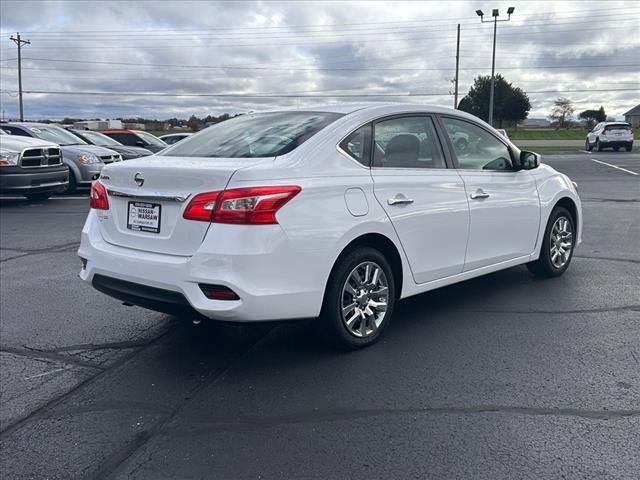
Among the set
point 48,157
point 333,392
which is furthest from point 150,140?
point 333,392

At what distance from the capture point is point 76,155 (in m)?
14.2

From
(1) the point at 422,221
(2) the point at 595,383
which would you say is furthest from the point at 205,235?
(2) the point at 595,383

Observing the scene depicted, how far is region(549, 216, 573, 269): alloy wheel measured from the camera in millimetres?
6250

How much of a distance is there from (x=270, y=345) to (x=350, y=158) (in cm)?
146

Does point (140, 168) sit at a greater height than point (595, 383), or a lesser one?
greater

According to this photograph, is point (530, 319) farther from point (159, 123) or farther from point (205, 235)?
point (159, 123)

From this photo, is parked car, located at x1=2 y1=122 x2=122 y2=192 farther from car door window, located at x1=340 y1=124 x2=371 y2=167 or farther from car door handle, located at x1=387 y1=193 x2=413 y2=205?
car door handle, located at x1=387 y1=193 x2=413 y2=205

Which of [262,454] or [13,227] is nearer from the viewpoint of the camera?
[262,454]

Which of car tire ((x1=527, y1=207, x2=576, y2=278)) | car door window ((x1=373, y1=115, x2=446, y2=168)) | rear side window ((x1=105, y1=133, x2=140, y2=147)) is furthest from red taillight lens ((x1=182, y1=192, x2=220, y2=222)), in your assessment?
rear side window ((x1=105, y1=133, x2=140, y2=147))

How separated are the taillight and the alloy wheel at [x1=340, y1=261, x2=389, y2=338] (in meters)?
0.80

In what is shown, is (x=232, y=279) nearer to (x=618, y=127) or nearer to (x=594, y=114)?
(x=618, y=127)

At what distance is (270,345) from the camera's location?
4629 mm

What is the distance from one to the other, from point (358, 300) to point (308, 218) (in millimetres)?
774

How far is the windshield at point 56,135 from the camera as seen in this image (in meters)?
14.7
